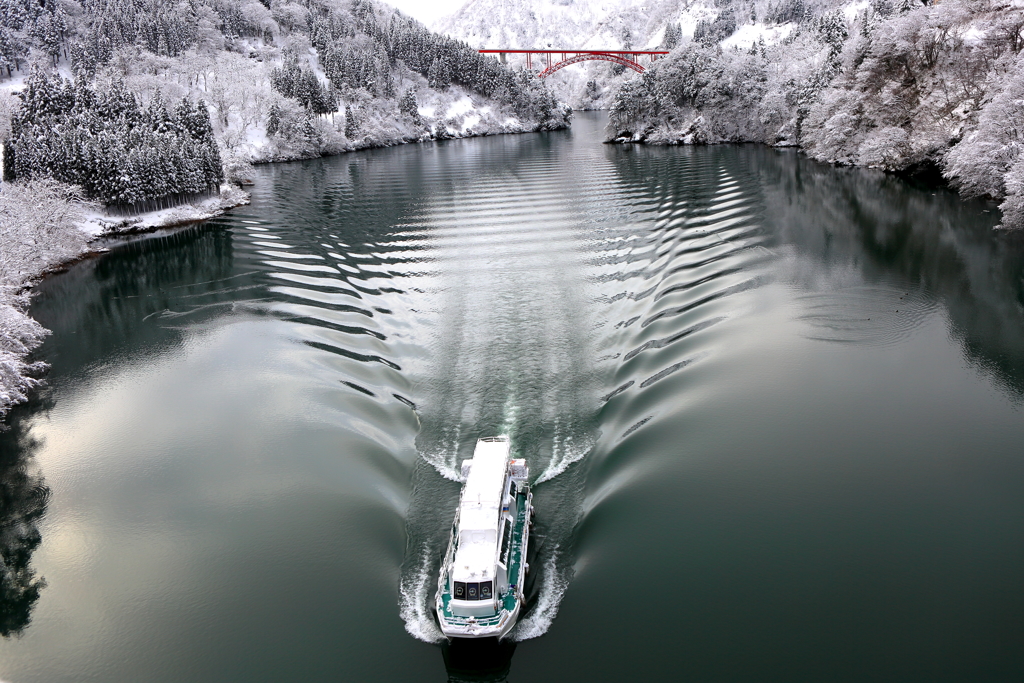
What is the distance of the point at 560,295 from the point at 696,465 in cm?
2004

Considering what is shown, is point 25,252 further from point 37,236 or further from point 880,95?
point 880,95

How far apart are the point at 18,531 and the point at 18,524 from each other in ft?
1.82

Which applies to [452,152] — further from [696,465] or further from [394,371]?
[696,465]

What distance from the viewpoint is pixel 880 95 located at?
79.4 meters

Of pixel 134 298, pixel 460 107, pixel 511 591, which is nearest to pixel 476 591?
pixel 511 591

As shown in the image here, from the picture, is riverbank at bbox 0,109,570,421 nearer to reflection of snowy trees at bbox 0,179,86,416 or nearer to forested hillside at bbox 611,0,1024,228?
reflection of snowy trees at bbox 0,179,86,416

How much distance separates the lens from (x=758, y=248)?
174ft

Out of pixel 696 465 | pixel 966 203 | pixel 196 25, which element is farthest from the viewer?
pixel 196 25

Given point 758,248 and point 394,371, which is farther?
point 758,248

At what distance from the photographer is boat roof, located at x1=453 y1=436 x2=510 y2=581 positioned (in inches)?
770

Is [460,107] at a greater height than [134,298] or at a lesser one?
greater

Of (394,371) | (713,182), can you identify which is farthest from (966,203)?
(394,371)

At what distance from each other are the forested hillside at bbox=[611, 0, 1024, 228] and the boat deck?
47943 mm

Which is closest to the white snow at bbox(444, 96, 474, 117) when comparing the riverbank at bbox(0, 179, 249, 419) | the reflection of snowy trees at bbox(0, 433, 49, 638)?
the riverbank at bbox(0, 179, 249, 419)
